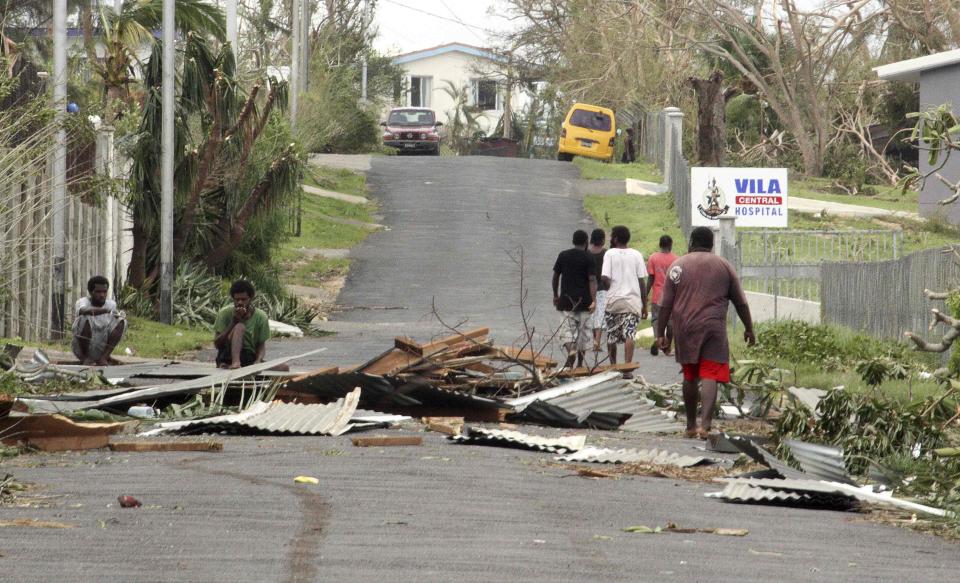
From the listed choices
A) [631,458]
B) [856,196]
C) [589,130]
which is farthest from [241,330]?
[589,130]

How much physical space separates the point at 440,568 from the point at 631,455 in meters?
4.13

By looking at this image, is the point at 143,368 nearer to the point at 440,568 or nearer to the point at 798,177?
the point at 440,568

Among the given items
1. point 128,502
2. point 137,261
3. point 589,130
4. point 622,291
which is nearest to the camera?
point 128,502

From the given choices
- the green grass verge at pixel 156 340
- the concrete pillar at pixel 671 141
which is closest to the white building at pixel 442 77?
the concrete pillar at pixel 671 141

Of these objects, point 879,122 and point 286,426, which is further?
point 879,122

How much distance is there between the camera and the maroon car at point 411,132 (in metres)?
51.6

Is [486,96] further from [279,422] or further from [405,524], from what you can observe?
[405,524]

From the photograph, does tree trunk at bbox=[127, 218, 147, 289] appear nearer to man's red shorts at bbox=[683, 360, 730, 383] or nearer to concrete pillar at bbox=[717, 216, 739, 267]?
concrete pillar at bbox=[717, 216, 739, 267]

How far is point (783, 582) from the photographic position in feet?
18.6

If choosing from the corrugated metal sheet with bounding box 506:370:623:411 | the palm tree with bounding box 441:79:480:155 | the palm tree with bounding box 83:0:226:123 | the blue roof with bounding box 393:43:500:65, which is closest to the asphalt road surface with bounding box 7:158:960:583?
the corrugated metal sheet with bounding box 506:370:623:411

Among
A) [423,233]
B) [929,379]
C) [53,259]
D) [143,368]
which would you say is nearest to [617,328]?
[929,379]

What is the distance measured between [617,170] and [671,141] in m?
6.72

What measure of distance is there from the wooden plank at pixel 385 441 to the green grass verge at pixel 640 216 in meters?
20.2

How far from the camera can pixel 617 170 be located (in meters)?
42.6
